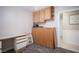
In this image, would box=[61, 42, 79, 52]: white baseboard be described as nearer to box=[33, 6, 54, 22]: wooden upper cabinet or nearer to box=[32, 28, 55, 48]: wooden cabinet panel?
box=[32, 28, 55, 48]: wooden cabinet panel

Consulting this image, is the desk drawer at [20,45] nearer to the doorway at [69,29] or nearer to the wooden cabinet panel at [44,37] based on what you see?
the wooden cabinet panel at [44,37]

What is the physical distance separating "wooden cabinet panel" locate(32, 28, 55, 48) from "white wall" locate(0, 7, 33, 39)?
0.47 feet

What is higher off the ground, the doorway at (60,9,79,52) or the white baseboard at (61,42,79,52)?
the doorway at (60,9,79,52)

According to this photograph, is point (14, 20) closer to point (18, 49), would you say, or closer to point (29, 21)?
point (29, 21)

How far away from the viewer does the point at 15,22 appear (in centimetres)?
131

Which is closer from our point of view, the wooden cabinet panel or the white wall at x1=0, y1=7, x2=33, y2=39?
the white wall at x1=0, y1=7, x2=33, y2=39

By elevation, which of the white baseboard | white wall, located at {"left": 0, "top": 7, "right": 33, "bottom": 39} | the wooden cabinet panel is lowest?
the white baseboard

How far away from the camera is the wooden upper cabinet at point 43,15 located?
137 cm

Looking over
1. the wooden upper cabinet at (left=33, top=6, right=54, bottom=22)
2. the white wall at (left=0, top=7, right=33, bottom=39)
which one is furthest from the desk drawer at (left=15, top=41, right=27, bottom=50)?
the wooden upper cabinet at (left=33, top=6, right=54, bottom=22)

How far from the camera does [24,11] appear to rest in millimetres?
1360

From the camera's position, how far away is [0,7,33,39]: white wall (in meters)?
1.21

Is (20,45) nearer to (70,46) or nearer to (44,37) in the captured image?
(44,37)

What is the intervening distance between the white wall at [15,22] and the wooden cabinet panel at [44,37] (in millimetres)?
145
